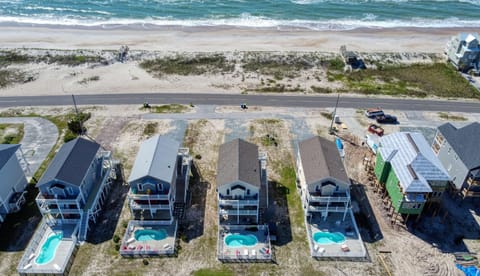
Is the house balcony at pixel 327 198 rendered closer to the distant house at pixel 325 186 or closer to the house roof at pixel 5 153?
the distant house at pixel 325 186

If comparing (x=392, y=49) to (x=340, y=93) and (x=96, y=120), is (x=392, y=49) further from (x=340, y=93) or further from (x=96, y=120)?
(x=96, y=120)

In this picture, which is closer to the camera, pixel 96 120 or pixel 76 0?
pixel 96 120

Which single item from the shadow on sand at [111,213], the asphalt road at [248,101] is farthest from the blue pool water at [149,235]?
the asphalt road at [248,101]

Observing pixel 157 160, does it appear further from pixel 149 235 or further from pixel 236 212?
pixel 236 212

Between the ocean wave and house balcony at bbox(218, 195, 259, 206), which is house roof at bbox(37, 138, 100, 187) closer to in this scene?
A: house balcony at bbox(218, 195, 259, 206)

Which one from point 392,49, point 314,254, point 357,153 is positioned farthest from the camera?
point 392,49

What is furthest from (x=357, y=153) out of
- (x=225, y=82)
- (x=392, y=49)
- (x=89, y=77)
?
(x=89, y=77)

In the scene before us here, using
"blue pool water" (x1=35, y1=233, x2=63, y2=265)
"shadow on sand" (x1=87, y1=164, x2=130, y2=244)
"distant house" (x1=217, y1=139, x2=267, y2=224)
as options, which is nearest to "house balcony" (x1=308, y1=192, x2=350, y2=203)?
"distant house" (x1=217, y1=139, x2=267, y2=224)
